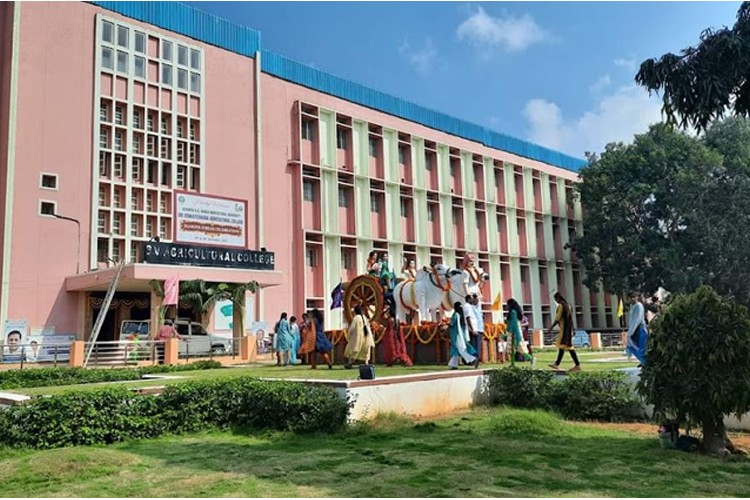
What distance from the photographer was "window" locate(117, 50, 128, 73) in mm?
25703

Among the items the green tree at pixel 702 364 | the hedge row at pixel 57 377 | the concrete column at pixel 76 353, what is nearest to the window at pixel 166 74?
the concrete column at pixel 76 353

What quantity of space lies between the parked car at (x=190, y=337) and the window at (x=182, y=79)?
33.0 ft

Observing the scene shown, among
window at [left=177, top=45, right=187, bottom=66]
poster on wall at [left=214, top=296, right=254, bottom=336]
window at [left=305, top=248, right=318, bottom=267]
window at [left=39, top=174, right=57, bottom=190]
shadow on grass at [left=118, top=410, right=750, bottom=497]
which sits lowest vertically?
Answer: shadow on grass at [left=118, top=410, right=750, bottom=497]

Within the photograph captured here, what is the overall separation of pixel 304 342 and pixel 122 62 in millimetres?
16570

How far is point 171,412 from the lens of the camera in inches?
333

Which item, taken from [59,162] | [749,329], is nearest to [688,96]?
[749,329]

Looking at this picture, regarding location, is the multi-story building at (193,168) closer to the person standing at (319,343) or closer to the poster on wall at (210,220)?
the poster on wall at (210,220)

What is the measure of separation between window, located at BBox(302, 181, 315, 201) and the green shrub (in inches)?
842

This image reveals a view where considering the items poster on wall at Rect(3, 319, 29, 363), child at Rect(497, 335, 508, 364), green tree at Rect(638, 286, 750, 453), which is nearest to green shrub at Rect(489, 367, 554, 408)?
green tree at Rect(638, 286, 750, 453)

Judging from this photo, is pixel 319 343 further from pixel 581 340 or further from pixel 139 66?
pixel 581 340

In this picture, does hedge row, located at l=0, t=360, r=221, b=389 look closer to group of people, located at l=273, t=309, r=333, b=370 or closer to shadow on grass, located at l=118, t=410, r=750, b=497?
group of people, located at l=273, t=309, r=333, b=370

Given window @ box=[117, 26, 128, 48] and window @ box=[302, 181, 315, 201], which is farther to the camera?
window @ box=[302, 181, 315, 201]

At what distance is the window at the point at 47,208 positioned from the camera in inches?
920

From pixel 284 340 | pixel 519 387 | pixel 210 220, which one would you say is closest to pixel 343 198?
pixel 210 220
